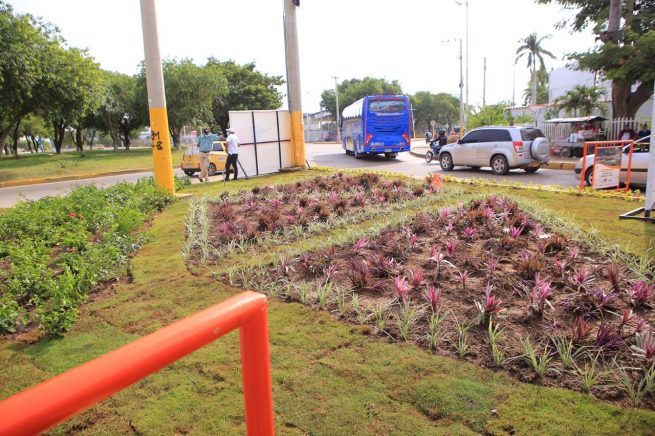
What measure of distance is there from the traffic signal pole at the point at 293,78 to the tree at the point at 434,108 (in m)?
59.6

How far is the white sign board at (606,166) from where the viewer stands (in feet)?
33.6

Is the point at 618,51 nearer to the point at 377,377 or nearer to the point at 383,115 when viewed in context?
the point at 383,115

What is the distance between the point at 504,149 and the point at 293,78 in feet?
25.0

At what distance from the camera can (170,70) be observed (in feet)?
126

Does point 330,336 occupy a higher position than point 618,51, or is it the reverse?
point 618,51

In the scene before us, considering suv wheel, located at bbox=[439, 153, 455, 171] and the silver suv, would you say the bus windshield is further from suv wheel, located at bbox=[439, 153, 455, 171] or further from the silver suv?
the silver suv

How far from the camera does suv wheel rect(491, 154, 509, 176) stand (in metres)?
16.0

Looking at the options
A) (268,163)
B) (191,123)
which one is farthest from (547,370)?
(191,123)

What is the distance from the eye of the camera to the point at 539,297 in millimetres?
3912

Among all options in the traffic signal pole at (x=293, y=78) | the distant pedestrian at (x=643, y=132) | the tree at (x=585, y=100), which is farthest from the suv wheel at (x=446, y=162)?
the tree at (x=585, y=100)

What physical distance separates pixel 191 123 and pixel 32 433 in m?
44.5

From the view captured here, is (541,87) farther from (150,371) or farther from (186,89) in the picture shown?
(150,371)

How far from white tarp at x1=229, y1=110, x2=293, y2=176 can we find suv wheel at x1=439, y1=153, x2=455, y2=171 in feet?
19.1

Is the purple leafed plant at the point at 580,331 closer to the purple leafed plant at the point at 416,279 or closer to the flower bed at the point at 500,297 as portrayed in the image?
the flower bed at the point at 500,297
